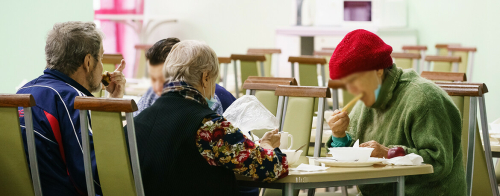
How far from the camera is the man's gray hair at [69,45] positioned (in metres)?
1.77

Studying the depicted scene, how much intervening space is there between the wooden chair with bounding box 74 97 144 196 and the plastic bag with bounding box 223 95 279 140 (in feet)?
1.20

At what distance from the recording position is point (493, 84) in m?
4.57

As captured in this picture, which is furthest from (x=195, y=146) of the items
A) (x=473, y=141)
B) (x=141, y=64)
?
(x=141, y=64)

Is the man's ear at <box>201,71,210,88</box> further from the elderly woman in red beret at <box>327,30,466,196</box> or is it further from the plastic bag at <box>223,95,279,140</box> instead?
the elderly woman in red beret at <box>327,30,466,196</box>

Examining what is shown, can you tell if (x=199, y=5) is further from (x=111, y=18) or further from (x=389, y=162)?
(x=389, y=162)

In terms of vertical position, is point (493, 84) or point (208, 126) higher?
point (208, 126)

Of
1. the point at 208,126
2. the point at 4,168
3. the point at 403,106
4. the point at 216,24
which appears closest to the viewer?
the point at 208,126

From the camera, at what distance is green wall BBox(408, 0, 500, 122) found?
14.9 feet

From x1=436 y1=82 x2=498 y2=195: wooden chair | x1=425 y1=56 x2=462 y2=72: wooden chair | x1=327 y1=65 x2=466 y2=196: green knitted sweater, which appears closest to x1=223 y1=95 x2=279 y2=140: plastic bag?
x1=327 y1=65 x2=466 y2=196: green knitted sweater

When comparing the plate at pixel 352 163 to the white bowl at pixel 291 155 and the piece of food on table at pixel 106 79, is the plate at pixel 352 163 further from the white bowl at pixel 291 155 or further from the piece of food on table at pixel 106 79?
the piece of food on table at pixel 106 79

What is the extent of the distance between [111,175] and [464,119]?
1380mm

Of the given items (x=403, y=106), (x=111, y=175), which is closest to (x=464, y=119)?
(x=403, y=106)

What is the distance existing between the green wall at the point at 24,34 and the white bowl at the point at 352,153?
1.82 m

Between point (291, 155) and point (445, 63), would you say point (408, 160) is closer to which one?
point (291, 155)
